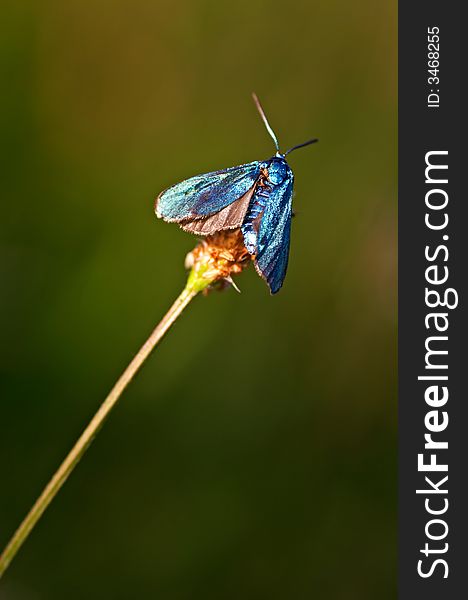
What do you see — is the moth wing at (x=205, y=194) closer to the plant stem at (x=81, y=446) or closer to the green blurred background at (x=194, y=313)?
the plant stem at (x=81, y=446)

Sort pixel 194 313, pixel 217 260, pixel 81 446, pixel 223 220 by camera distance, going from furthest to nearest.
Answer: pixel 194 313, pixel 223 220, pixel 217 260, pixel 81 446

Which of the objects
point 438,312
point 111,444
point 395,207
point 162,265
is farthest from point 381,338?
point 111,444

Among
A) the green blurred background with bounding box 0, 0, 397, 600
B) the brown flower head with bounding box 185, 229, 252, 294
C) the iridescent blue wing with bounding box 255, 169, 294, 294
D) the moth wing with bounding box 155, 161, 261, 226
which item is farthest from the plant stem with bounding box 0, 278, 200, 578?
the green blurred background with bounding box 0, 0, 397, 600

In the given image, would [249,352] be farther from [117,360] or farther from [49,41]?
[49,41]

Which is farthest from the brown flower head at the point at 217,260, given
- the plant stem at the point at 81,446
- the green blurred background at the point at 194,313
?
the green blurred background at the point at 194,313

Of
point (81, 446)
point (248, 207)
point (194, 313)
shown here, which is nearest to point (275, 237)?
point (248, 207)

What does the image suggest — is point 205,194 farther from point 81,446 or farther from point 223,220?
point 81,446

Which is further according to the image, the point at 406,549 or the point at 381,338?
the point at 381,338

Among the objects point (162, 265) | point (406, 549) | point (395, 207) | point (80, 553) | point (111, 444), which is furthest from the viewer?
point (395, 207)
